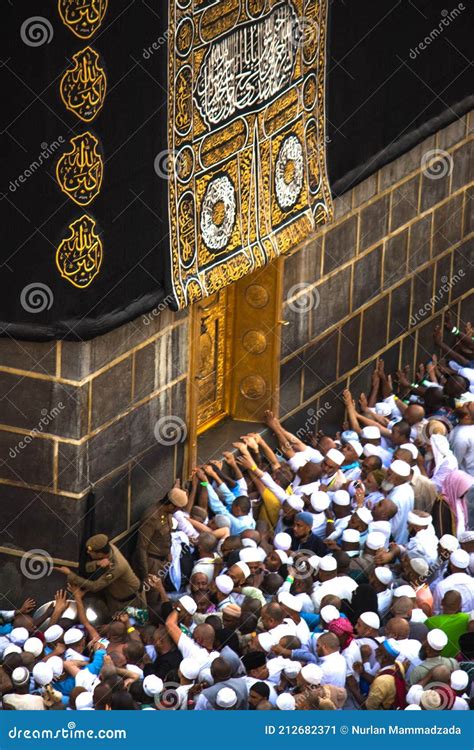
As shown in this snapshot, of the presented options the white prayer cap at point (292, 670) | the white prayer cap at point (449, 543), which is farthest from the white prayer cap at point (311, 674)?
the white prayer cap at point (449, 543)

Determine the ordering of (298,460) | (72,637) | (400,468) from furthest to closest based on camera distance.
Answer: (298,460) < (400,468) < (72,637)

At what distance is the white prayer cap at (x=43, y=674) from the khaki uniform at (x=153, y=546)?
5.27 feet

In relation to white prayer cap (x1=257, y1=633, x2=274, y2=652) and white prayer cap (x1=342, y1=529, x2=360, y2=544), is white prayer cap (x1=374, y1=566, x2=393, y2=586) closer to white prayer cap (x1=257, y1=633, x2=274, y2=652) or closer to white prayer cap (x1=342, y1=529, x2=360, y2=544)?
white prayer cap (x1=342, y1=529, x2=360, y2=544)

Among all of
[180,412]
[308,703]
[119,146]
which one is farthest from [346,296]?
[308,703]

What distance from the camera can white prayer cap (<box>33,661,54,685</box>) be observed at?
12.6 meters

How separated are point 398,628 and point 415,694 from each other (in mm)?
670

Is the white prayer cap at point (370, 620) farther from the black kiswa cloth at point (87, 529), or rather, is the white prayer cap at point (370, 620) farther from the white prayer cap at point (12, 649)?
the white prayer cap at point (12, 649)

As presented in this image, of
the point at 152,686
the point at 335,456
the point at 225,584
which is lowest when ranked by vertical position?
the point at 152,686
